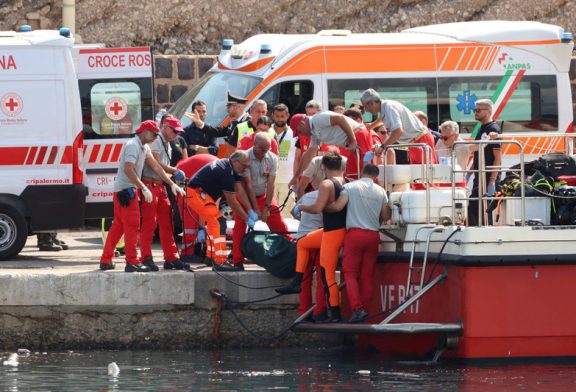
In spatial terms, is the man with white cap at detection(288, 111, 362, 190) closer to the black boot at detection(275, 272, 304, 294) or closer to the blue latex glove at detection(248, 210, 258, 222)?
the blue latex glove at detection(248, 210, 258, 222)

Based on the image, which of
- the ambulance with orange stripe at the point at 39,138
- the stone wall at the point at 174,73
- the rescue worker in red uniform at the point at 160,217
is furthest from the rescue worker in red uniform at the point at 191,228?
the stone wall at the point at 174,73

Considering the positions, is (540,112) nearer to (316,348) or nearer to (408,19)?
(316,348)

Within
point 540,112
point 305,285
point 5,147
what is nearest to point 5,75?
point 5,147

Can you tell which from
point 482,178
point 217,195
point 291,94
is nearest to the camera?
point 482,178

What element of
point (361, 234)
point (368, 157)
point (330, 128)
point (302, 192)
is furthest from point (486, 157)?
point (361, 234)

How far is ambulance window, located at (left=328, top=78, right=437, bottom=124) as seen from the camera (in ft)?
61.8

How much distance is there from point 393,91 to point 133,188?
5.16 meters

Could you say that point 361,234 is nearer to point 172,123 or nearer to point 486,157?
point 486,157

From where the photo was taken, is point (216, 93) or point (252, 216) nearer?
point (252, 216)

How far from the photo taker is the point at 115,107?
58.9 ft

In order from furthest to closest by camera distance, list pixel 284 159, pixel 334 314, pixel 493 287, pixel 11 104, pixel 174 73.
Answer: pixel 174 73 < pixel 284 159 < pixel 11 104 < pixel 334 314 < pixel 493 287

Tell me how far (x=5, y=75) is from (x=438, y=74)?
577 centimetres

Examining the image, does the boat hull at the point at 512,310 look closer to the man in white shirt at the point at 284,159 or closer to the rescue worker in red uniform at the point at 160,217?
the rescue worker in red uniform at the point at 160,217

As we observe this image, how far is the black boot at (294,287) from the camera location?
14.7 metres
